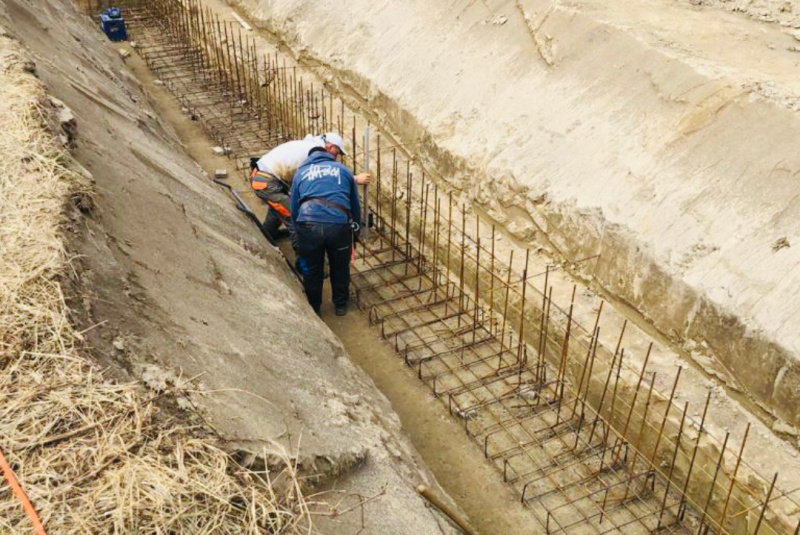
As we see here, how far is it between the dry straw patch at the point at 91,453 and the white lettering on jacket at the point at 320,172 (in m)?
2.89

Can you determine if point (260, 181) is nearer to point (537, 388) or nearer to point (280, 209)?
point (280, 209)

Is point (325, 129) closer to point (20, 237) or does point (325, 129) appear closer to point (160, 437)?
point (20, 237)

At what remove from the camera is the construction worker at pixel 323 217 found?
639cm

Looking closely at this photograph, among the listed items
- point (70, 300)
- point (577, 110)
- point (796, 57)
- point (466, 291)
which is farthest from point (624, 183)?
point (70, 300)

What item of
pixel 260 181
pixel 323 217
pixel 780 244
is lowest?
pixel 260 181

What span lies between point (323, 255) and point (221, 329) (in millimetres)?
2018

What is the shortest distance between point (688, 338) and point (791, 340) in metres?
0.78

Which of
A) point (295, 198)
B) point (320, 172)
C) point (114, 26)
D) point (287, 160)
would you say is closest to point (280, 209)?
point (287, 160)

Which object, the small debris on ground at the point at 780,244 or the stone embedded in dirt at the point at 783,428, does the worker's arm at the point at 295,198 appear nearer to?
the small debris on ground at the point at 780,244

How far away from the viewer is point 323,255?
258 inches

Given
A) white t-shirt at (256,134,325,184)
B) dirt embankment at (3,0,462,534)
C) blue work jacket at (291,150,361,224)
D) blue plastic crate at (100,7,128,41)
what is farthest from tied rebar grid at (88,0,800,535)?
blue plastic crate at (100,7,128,41)

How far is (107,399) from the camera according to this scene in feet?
10.4

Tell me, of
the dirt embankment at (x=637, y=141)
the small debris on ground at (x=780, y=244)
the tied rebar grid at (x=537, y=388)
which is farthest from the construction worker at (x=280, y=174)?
the small debris on ground at (x=780, y=244)

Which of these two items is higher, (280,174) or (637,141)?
(637,141)
